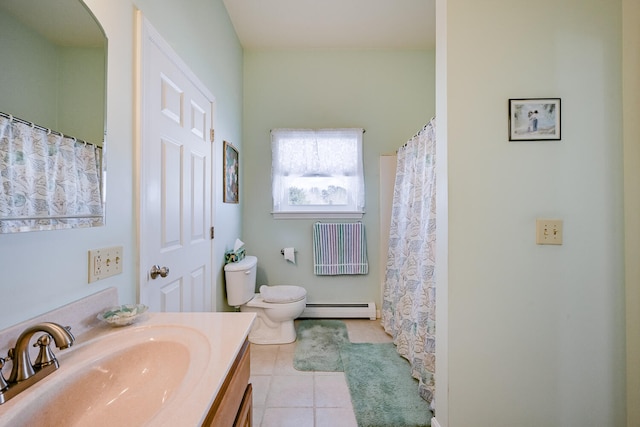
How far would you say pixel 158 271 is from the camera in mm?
1174

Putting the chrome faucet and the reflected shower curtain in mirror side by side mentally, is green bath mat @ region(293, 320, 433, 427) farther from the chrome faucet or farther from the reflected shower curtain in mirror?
the reflected shower curtain in mirror

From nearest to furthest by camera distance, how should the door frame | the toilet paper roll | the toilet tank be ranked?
the door frame, the toilet tank, the toilet paper roll

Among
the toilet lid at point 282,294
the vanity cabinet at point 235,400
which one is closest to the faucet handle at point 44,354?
the vanity cabinet at point 235,400

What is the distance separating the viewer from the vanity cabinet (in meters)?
0.60

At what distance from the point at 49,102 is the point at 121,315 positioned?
67cm

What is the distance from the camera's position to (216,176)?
1.93m

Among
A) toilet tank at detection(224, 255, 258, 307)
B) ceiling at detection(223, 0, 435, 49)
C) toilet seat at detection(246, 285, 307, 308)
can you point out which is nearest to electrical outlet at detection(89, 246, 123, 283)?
toilet tank at detection(224, 255, 258, 307)

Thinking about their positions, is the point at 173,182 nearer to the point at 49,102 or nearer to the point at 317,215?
the point at 49,102

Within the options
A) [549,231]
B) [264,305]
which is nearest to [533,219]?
[549,231]

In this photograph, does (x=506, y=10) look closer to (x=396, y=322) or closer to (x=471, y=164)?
(x=471, y=164)

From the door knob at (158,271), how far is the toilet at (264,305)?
0.88 metres

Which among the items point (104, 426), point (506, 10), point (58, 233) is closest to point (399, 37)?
point (506, 10)

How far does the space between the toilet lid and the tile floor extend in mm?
395

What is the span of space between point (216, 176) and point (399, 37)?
222 cm
